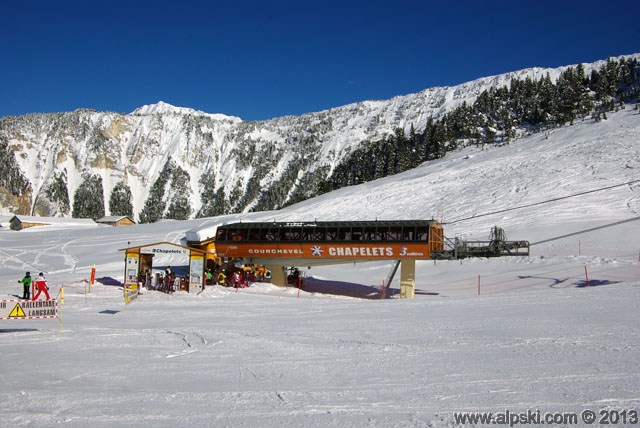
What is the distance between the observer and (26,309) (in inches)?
540

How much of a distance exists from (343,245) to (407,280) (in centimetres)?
392

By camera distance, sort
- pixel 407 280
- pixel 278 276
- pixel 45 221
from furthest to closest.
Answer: pixel 45 221
pixel 278 276
pixel 407 280

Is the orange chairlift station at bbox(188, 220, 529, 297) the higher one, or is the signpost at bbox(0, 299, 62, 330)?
the orange chairlift station at bbox(188, 220, 529, 297)

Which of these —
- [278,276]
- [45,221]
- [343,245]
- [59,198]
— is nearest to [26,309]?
[343,245]

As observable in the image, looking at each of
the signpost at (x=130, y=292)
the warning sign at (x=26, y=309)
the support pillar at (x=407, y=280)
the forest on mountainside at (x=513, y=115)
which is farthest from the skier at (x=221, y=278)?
the forest on mountainside at (x=513, y=115)

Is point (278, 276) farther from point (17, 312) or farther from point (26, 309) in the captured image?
point (17, 312)

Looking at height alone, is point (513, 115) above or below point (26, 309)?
above

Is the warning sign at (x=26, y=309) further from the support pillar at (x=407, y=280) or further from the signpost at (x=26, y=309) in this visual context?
the support pillar at (x=407, y=280)

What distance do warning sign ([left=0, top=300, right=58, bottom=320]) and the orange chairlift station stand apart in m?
16.0

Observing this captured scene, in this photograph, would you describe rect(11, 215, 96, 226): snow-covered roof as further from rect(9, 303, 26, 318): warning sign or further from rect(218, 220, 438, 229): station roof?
rect(9, 303, 26, 318): warning sign

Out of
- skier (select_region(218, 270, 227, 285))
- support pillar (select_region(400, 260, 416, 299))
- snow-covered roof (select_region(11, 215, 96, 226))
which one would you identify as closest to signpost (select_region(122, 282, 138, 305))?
skier (select_region(218, 270, 227, 285))

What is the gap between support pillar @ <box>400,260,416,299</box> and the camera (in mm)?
26281

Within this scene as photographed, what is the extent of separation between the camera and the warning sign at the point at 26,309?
13281 mm

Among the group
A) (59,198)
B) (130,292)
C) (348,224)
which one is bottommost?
(130,292)
